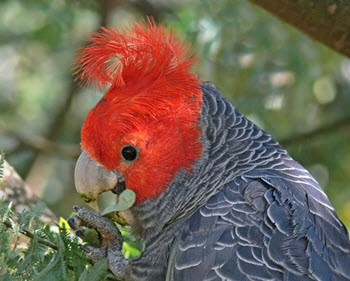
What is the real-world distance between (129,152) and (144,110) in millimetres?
311

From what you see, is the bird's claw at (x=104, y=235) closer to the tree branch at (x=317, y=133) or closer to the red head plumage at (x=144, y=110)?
the red head plumage at (x=144, y=110)

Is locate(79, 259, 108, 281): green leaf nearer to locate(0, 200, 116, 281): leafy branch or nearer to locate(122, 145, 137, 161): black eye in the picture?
locate(0, 200, 116, 281): leafy branch

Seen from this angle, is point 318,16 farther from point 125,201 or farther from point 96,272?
point 96,272

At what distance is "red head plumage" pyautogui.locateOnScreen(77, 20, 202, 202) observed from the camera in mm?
3885

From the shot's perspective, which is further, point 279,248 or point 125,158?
point 125,158

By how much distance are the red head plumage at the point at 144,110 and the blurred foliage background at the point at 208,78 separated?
1478 millimetres

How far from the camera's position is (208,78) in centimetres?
661

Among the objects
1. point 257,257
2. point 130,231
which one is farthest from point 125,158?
point 257,257

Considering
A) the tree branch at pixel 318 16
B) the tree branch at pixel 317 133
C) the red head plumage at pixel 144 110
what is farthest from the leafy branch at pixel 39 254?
the tree branch at pixel 317 133

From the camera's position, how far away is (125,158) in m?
3.95

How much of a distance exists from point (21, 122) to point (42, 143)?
48.0 inches

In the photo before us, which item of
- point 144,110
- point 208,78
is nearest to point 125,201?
point 144,110

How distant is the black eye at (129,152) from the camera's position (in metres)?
3.93

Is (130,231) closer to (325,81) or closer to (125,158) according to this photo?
(125,158)
